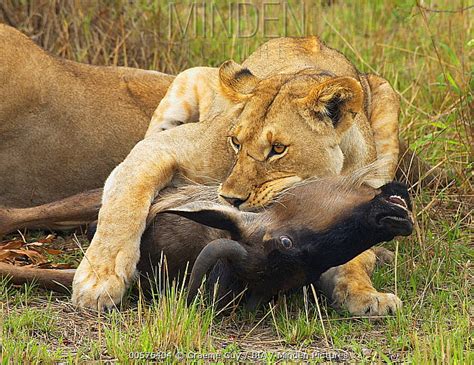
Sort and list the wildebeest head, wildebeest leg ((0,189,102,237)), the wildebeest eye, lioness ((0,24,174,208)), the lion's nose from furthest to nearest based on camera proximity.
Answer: lioness ((0,24,174,208)), wildebeest leg ((0,189,102,237)), the lion's nose, the wildebeest eye, the wildebeest head

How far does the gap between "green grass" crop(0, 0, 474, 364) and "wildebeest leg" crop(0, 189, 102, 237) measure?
214mm

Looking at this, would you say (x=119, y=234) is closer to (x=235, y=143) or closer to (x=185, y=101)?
(x=235, y=143)

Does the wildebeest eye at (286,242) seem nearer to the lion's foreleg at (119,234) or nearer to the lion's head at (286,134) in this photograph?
the lion's head at (286,134)

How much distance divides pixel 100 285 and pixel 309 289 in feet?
2.87

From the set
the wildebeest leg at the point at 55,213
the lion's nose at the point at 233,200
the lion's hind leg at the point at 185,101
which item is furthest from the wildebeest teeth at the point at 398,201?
the wildebeest leg at the point at 55,213

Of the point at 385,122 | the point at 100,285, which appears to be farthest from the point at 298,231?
the point at 385,122

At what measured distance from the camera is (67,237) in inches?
216

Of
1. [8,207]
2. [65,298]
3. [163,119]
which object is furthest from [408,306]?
[8,207]

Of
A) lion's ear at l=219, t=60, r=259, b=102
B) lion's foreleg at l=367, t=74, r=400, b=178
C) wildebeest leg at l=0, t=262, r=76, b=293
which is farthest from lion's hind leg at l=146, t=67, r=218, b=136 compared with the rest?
wildebeest leg at l=0, t=262, r=76, b=293

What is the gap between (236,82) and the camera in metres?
4.83

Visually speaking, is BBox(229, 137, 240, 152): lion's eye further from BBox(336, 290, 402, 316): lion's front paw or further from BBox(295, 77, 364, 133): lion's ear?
BBox(336, 290, 402, 316): lion's front paw

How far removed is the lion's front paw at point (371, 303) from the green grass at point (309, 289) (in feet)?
0.15

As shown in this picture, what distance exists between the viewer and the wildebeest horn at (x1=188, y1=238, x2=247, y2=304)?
395 centimetres

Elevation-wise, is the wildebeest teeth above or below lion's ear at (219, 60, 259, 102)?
below
